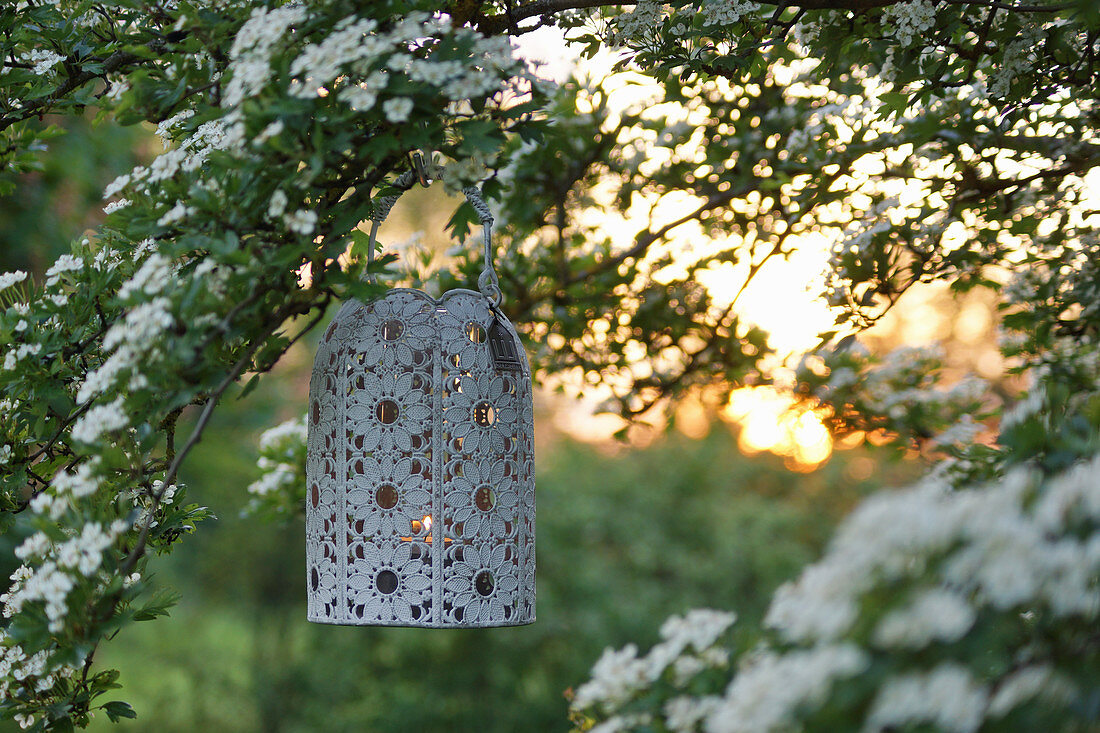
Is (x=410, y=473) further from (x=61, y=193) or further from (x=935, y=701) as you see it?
(x=61, y=193)

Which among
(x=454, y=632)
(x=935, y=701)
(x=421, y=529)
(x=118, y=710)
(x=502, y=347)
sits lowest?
(x=935, y=701)

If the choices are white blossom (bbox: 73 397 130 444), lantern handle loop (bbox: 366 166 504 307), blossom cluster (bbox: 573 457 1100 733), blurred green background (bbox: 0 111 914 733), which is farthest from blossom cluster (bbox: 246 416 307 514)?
blurred green background (bbox: 0 111 914 733)

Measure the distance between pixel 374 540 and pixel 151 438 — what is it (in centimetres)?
46

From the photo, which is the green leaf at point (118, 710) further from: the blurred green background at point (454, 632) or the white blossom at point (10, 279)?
the blurred green background at point (454, 632)

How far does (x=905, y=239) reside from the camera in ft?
6.70

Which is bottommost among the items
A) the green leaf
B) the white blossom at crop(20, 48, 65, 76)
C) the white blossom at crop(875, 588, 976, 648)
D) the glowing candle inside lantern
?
the white blossom at crop(875, 588, 976, 648)

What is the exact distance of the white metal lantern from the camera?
169 cm

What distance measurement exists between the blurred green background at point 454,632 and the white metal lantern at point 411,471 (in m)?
5.11

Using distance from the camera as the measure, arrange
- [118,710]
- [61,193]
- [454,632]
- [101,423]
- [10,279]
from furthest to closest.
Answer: [61,193], [454,632], [10,279], [118,710], [101,423]

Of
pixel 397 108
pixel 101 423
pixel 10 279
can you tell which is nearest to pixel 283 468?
pixel 10 279

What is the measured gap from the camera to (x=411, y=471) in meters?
1.71

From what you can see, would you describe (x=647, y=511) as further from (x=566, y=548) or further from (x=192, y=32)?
(x=192, y=32)

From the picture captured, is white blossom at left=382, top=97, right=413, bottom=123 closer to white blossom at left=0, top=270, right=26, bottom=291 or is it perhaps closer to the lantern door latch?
the lantern door latch

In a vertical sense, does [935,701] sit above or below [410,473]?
below
